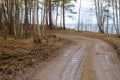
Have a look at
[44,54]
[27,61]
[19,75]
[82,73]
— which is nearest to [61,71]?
[82,73]

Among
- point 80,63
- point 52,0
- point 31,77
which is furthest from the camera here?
point 52,0

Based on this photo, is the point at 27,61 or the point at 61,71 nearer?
the point at 61,71

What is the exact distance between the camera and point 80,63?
579 inches

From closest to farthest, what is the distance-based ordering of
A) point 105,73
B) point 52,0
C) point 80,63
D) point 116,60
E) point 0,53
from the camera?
point 105,73 → point 80,63 → point 116,60 → point 0,53 → point 52,0

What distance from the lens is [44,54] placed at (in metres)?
17.9

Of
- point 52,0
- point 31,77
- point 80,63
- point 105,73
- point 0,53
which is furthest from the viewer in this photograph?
point 52,0

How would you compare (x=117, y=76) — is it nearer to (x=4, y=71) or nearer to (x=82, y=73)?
(x=82, y=73)

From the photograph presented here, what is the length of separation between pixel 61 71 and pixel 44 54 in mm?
5606

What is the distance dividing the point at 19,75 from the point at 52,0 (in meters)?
39.0

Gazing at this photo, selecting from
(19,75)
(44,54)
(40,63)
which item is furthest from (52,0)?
(19,75)

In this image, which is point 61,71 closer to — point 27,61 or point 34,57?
point 27,61

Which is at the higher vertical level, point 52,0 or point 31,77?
point 52,0

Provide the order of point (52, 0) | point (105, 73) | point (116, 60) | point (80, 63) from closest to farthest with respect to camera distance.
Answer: point (105, 73), point (80, 63), point (116, 60), point (52, 0)

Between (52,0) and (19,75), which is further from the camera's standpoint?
(52,0)
